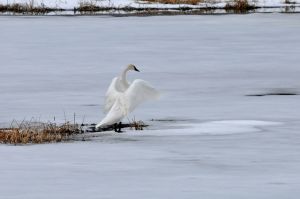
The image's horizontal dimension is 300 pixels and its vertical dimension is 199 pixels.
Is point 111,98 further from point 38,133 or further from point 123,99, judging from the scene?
point 38,133

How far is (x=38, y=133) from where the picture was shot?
32.6ft

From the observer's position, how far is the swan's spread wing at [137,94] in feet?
35.5

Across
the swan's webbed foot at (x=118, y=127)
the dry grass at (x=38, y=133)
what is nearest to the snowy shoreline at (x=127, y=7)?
the swan's webbed foot at (x=118, y=127)

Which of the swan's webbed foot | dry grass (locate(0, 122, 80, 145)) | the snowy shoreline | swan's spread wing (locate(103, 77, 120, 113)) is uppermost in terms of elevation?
swan's spread wing (locate(103, 77, 120, 113))

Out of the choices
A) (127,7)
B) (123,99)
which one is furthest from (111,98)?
(127,7)

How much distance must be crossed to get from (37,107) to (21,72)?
14.0 ft

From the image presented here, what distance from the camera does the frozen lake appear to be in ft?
24.5

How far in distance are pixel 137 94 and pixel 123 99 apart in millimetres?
161

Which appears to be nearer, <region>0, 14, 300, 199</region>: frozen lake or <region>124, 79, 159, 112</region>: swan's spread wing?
<region>0, 14, 300, 199</region>: frozen lake

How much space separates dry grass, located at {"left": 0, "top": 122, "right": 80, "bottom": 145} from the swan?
0.37 meters

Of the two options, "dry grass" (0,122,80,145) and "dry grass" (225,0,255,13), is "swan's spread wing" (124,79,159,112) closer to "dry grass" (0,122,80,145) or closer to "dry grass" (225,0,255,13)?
"dry grass" (0,122,80,145)

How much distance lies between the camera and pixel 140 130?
10781 millimetres

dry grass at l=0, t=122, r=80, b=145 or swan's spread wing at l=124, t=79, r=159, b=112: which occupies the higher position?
swan's spread wing at l=124, t=79, r=159, b=112

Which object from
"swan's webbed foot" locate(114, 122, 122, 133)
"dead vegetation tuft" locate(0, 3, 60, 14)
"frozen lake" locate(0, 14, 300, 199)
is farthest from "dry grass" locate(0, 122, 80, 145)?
"dead vegetation tuft" locate(0, 3, 60, 14)
